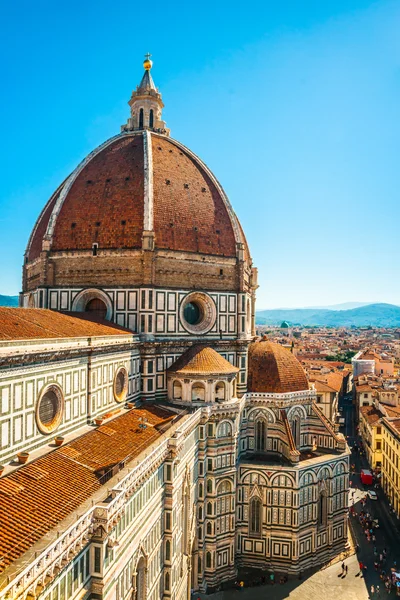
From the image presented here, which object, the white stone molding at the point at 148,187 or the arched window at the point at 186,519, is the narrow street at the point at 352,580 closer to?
the arched window at the point at 186,519

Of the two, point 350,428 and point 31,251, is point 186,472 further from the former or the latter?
point 350,428

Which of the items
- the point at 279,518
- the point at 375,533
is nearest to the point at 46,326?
the point at 279,518

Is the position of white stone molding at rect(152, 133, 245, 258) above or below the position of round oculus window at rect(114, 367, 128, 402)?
above

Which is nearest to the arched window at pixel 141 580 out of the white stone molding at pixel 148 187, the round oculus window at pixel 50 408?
the round oculus window at pixel 50 408

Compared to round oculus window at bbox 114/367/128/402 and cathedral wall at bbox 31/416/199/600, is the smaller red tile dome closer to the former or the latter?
cathedral wall at bbox 31/416/199/600

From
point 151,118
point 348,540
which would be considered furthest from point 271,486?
point 151,118

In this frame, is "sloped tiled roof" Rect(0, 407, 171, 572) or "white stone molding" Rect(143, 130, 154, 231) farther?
"white stone molding" Rect(143, 130, 154, 231)

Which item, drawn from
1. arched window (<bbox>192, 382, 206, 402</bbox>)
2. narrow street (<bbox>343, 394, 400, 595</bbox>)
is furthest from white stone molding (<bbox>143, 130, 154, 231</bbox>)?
narrow street (<bbox>343, 394, 400, 595</bbox>)

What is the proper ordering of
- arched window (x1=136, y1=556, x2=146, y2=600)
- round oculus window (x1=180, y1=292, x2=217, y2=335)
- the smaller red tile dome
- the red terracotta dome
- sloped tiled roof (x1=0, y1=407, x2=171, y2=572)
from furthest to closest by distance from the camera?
the smaller red tile dome, round oculus window (x1=180, y1=292, x2=217, y2=335), the red terracotta dome, arched window (x1=136, y1=556, x2=146, y2=600), sloped tiled roof (x1=0, y1=407, x2=171, y2=572)
